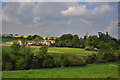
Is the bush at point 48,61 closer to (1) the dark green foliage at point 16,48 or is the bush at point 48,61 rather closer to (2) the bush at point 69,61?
(2) the bush at point 69,61

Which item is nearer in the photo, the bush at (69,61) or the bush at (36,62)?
the bush at (36,62)

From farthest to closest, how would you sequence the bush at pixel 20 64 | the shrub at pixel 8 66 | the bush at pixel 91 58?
the bush at pixel 91 58 → the bush at pixel 20 64 → the shrub at pixel 8 66

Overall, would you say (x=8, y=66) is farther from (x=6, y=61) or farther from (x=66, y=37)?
(x=66, y=37)

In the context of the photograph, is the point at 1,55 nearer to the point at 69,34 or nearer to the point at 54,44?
the point at 54,44

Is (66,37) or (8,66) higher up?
(66,37)

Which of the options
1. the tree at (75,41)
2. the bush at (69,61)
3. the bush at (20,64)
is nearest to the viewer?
the bush at (20,64)

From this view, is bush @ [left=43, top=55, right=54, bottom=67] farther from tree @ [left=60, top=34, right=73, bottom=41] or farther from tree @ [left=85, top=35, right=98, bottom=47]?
tree @ [left=85, top=35, right=98, bottom=47]

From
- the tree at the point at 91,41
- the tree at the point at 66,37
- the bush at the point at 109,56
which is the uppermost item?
the tree at the point at 66,37

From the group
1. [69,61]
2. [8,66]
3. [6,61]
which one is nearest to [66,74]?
[69,61]

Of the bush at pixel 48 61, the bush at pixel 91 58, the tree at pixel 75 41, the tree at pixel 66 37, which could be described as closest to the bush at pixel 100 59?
the bush at pixel 91 58

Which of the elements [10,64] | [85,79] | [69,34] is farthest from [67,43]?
[85,79]

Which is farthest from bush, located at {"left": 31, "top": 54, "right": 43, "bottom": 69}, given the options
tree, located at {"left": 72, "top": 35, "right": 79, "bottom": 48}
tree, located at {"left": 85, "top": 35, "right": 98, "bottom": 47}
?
tree, located at {"left": 85, "top": 35, "right": 98, "bottom": 47}

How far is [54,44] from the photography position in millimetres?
19375

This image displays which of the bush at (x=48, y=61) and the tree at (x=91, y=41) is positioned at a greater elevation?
the tree at (x=91, y=41)
